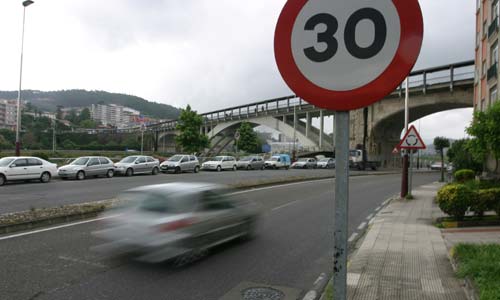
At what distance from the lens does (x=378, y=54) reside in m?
1.73

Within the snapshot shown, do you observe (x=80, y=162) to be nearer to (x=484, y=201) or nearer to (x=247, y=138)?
(x=484, y=201)

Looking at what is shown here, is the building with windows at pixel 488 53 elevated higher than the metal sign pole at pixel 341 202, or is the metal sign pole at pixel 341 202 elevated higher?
the building with windows at pixel 488 53

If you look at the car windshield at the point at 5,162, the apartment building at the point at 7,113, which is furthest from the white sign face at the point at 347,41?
the apartment building at the point at 7,113

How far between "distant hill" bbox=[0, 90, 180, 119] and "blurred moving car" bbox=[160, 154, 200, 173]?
139m

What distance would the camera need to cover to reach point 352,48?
1.76 meters

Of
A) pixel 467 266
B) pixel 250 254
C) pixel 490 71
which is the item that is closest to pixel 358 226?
pixel 250 254

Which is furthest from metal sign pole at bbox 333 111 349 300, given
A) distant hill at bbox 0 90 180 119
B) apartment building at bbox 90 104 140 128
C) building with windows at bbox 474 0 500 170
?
apartment building at bbox 90 104 140 128

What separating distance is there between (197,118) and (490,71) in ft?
129

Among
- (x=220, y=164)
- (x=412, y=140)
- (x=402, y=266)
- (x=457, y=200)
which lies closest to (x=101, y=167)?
(x=220, y=164)

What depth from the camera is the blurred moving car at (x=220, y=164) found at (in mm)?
36719

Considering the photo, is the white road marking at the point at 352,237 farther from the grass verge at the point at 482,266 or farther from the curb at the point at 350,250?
the grass verge at the point at 482,266

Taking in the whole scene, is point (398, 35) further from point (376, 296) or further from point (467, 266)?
point (467, 266)

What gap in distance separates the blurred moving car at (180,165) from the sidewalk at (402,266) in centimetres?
2277

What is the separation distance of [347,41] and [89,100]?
203 m
